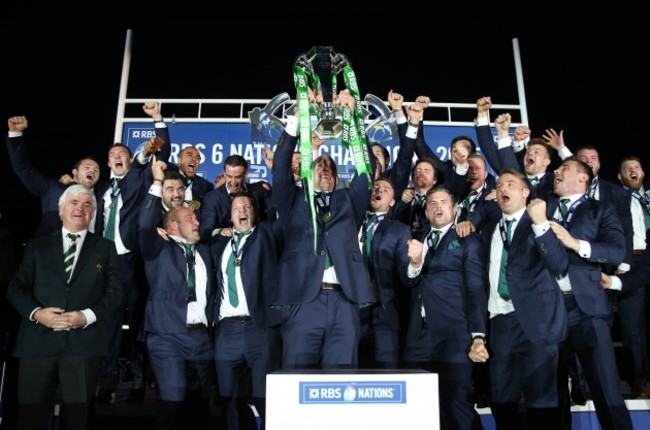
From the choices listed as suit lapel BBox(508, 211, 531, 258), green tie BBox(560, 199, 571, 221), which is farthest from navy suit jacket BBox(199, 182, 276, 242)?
green tie BBox(560, 199, 571, 221)

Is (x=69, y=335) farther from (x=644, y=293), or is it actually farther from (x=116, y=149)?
(x=644, y=293)

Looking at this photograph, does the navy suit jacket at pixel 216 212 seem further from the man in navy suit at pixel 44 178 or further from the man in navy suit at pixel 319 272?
the man in navy suit at pixel 319 272

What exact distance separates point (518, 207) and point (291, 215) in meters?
1.36

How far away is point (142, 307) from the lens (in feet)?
16.4

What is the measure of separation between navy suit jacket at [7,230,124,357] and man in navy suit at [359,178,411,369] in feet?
5.10

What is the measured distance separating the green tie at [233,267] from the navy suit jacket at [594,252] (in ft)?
6.76

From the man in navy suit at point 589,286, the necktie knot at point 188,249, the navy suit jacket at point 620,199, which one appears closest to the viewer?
the man in navy suit at point 589,286

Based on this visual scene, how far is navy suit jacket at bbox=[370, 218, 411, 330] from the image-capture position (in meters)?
4.14

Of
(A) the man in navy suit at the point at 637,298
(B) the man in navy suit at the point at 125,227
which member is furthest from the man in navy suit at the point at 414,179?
(B) the man in navy suit at the point at 125,227

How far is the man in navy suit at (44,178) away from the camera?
505 centimetres

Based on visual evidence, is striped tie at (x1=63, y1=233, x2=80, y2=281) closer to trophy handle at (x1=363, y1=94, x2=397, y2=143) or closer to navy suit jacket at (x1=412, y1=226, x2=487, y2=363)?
navy suit jacket at (x1=412, y1=226, x2=487, y2=363)

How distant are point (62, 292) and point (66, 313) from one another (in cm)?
16

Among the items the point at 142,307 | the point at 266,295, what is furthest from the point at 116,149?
the point at 266,295

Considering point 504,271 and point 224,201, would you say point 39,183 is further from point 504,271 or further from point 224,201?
point 504,271
